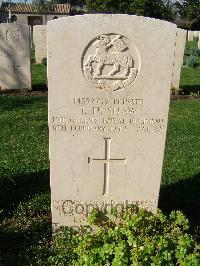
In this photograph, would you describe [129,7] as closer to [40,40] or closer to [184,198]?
[40,40]

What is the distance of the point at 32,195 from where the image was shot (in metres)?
4.82

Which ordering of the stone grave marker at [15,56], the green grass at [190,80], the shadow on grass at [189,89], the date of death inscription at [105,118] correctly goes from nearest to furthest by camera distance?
1. the date of death inscription at [105,118]
2. the stone grave marker at [15,56]
3. the shadow on grass at [189,89]
4. the green grass at [190,80]

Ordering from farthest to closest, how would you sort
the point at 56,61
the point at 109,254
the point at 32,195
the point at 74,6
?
the point at 74,6
the point at 32,195
the point at 56,61
the point at 109,254

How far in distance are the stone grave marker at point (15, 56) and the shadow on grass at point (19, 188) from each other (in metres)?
5.95

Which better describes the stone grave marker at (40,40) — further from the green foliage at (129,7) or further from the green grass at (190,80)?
the green foliage at (129,7)

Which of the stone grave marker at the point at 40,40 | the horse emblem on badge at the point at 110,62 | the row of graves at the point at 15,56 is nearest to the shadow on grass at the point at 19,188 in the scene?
the horse emblem on badge at the point at 110,62

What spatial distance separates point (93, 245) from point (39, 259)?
0.79 meters

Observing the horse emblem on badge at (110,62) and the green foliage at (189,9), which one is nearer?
the horse emblem on badge at (110,62)

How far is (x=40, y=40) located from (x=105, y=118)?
12184mm

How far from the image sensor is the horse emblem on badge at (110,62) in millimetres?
3201

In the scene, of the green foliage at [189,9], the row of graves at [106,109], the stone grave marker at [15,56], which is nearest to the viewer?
the row of graves at [106,109]

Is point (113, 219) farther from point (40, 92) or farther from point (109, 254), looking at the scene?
point (40, 92)

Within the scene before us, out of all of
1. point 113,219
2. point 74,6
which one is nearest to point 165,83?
point 113,219

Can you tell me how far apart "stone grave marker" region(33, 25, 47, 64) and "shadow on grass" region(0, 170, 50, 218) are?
33.0 ft
